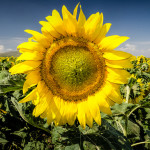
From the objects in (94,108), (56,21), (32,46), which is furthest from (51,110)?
(56,21)

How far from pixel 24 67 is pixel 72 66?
0.50 meters

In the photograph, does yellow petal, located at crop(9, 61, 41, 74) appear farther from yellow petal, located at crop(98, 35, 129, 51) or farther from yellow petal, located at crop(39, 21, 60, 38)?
yellow petal, located at crop(98, 35, 129, 51)

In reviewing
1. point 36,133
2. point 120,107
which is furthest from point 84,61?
point 36,133

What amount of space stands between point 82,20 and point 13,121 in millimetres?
2496

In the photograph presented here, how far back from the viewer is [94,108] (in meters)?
1.79

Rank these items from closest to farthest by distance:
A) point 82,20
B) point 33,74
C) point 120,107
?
point 82,20, point 33,74, point 120,107

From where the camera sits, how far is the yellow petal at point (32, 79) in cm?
154

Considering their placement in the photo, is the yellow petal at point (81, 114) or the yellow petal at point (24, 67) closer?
the yellow petal at point (24, 67)

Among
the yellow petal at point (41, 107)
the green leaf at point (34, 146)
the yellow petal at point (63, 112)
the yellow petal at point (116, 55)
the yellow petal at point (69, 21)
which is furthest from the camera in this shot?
the green leaf at point (34, 146)

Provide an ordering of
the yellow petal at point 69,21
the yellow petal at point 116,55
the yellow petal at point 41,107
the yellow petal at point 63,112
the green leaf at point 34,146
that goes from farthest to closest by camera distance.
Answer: the green leaf at point 34,146 < the yellow petal at point 63,112 < the yellow petal at point 41,107 < the yellow petal at point 116,55 < the yellow petal at point 69,21

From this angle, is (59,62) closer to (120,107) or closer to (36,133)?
(120,107)

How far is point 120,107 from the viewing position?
2359 mm

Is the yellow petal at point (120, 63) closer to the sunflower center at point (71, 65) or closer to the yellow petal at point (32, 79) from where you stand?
the sunflower center at point (71, 65)

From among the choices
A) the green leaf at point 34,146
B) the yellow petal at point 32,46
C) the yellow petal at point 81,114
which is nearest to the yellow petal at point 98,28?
the yellow petal at point 32,46
